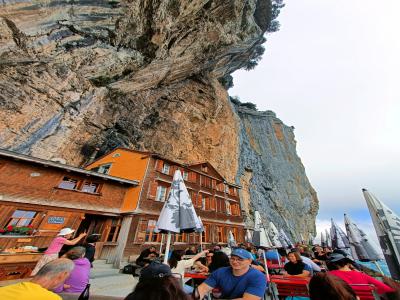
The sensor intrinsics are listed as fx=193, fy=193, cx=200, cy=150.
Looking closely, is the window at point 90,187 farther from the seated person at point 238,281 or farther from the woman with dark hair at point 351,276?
the woman with dark hair at point 351,276

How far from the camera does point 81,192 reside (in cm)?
1289

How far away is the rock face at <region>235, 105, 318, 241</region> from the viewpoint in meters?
34.2

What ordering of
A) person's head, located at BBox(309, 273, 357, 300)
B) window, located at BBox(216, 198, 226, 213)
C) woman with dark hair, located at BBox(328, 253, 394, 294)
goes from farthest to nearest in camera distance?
window, located at BBox(216, 198, 226, 213)
woman with dark hair, located at BBox(328, 253, 394, 294)
person's head, located at BBox(309, 273, 357, 300)

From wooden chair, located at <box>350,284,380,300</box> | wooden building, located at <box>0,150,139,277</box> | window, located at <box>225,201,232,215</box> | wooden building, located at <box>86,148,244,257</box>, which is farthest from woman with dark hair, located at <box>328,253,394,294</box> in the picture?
window, located at <box>225,201,232,215</box>

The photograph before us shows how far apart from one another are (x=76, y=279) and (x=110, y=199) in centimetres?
1175

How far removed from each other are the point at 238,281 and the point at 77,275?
309cm

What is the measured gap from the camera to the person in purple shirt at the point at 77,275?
3.59 m

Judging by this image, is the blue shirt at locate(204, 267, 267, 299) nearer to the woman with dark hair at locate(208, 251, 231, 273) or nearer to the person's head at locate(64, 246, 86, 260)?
the woman with dark hair at locate(208, 251, 231, 273)

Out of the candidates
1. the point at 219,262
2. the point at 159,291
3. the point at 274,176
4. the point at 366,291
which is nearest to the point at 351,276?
the point at 366,291

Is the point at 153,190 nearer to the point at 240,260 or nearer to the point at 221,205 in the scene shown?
the point at 221,205

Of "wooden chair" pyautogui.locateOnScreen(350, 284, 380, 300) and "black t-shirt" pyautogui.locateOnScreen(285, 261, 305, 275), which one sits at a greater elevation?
"black t-shirt" pyautogui.locateOnScreen(285, 261, 305, 275)

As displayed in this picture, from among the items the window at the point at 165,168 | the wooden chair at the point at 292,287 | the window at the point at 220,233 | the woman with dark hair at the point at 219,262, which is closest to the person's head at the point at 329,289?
the wooden chair at the point at 292,287

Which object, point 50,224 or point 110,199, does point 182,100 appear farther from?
point 50,224

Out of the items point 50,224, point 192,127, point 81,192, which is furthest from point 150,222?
point 192,127
